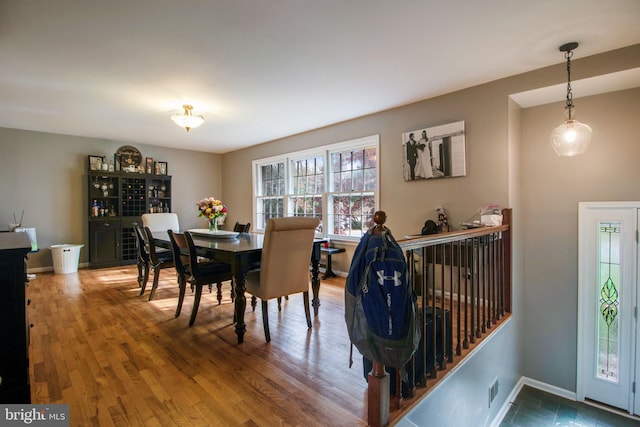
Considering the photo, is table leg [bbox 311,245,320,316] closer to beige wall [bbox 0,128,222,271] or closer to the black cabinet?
the black cabinet

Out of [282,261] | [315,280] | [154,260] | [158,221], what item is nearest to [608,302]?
[315,280]

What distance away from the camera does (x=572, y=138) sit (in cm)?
259

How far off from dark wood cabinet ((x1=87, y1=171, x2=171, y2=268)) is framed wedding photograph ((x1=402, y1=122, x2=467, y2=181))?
4.99m

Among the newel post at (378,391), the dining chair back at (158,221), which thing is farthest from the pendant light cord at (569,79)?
the dining chair back at (158,221)

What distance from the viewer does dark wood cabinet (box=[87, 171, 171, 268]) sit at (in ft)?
18.7

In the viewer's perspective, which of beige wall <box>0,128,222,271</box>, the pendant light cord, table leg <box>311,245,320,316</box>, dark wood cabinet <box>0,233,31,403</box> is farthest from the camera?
beige wall <box>0,128,222,271</box>

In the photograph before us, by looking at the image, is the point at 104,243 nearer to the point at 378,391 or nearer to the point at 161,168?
the point at 161,168

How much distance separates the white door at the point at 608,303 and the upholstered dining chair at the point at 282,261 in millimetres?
2635

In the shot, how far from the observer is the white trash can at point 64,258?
521 centimetres

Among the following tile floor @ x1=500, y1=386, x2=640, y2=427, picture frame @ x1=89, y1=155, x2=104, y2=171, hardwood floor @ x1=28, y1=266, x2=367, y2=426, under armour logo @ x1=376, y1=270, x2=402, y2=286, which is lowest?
tile floor @ x1=500, y1=386, x2=640, y2=427

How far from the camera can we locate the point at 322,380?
6.72 ft

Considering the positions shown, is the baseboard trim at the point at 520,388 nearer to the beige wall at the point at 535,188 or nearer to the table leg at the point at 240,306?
the beige wall at the point at 535,188

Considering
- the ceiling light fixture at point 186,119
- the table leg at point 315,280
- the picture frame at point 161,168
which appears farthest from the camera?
the picture frame at point 161,168

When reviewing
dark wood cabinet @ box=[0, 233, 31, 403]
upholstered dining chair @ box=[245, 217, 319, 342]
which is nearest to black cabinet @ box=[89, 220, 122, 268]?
upholstered dining chair @ box=[245, 217, 319, 342]
